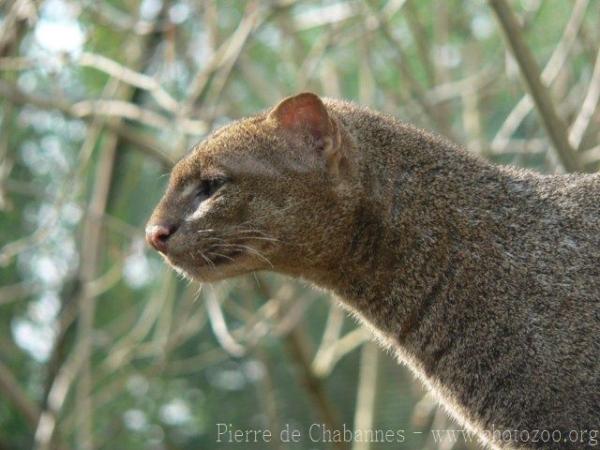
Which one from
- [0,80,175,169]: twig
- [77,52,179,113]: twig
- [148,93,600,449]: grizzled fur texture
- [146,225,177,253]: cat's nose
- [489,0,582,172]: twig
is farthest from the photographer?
[0,80,175,169]: twig

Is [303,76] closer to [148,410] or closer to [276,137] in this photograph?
[276,137]

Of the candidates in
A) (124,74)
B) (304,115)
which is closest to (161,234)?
(304,115)

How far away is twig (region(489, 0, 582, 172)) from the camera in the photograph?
3939 mm

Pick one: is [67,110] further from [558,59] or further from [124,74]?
[558,59]

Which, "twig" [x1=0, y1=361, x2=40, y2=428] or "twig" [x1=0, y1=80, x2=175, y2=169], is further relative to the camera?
"twig" [x1=0, y1=361, x2=40, y2=428]

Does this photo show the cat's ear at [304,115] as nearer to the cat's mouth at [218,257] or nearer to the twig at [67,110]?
the cat's mouth at [218,257]

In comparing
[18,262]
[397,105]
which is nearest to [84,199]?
[18,262]

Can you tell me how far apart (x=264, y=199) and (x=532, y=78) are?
47.5 inches

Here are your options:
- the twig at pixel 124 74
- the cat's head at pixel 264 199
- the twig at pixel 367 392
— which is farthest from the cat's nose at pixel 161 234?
the twig at pixel 367 392

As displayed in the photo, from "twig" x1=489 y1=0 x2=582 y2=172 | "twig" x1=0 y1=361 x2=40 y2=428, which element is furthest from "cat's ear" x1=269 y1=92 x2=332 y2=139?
"twig" x1=0 y1=361 x2=40 y2=428

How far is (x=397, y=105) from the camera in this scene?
6.40 metres

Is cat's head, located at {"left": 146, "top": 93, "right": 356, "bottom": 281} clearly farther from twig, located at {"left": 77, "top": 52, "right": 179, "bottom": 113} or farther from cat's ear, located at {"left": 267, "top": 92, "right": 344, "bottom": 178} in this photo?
twig, located at {"left": 77, "top": 52, "right": 179, "bottom": 113}

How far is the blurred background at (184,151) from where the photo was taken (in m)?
5.25

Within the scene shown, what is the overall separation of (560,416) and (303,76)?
112 inches
